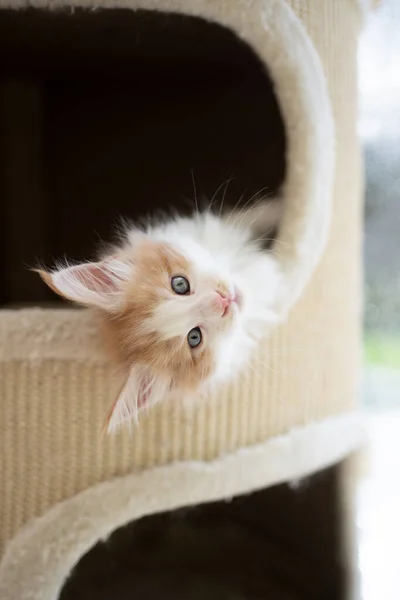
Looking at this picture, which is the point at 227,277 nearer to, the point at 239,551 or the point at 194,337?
the point at 194,337

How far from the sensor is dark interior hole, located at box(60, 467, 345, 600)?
134 centimetres

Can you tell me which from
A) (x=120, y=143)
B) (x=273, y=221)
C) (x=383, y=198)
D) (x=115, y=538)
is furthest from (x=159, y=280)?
(x=383, y=198)

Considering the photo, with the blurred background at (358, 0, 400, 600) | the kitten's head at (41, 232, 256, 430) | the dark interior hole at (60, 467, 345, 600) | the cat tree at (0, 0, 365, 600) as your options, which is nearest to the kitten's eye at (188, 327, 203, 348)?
the kitten's head at (41, 232, 256, 430)

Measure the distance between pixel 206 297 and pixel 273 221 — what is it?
0.41 metres

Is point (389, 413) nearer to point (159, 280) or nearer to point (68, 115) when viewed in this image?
point (159, 280)

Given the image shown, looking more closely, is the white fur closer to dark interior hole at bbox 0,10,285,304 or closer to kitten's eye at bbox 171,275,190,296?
kitten's eye at bbox 171,275,190,296

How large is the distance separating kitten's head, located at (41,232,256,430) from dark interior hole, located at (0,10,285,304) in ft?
1.74

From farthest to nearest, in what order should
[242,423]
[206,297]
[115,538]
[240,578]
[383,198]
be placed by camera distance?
[383,198] < [240,578] < [115,538] < [242,423] < [206,297]

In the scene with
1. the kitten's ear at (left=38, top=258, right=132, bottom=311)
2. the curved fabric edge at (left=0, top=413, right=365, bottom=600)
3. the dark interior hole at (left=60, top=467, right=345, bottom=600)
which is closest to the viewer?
the kitten's ear at (left=38, top=258, right=132, bottom=311)

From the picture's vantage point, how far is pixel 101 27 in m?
1.28

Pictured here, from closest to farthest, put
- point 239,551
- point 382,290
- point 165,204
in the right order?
1. point 239,551
2. point 165,204
3. point 382,290

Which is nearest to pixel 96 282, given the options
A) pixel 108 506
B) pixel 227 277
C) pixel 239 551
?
pixel 227 277

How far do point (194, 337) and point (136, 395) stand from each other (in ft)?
0.46

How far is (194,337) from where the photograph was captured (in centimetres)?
105
